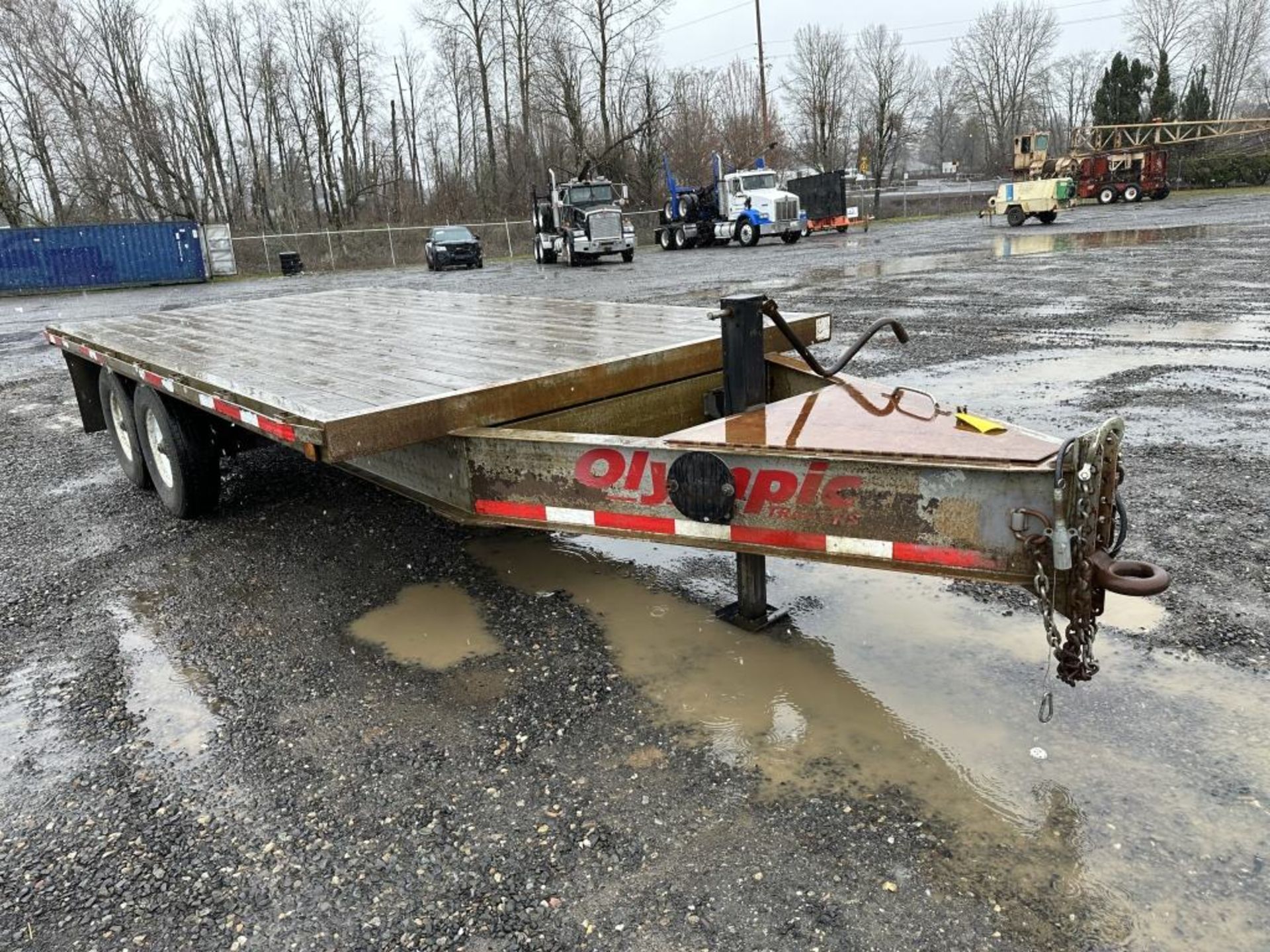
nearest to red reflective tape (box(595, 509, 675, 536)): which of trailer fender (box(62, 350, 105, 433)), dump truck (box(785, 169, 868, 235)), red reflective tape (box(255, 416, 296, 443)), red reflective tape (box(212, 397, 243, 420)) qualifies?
red reflective tape (box(255, 416, 296, 443))

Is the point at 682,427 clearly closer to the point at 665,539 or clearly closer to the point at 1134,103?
the point at 665,539

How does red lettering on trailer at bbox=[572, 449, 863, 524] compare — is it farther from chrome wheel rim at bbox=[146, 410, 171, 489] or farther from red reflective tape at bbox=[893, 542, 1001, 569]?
chrome wheel rim at bbox=[146, 410, 171, 489]

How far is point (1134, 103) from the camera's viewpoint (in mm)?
56375

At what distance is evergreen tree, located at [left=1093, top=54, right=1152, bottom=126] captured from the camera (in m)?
56.3

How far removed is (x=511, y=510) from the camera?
11.1 ft

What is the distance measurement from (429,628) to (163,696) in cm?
105

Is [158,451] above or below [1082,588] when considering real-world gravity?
below

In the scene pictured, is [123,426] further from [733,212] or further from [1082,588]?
[733,212]

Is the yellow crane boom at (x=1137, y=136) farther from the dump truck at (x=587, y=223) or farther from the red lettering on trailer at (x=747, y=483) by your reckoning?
the red lettering on trailer at (x=747, y=483)

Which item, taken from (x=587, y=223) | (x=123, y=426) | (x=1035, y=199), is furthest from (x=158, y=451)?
(x=1035, y=199)

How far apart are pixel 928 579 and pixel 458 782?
2.33 meters

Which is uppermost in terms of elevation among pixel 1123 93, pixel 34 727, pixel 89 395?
pixel 1123 93

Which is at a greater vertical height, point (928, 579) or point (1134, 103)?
point (1134, 103)

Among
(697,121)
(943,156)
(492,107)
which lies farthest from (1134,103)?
(943,156)
